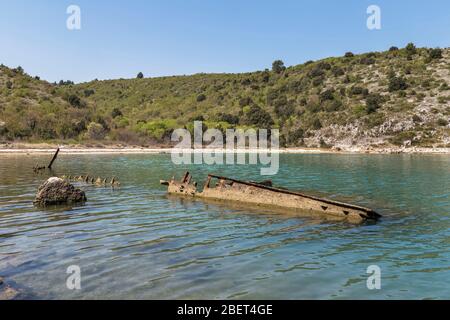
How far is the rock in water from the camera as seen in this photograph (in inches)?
741

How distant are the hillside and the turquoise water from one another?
209 feet

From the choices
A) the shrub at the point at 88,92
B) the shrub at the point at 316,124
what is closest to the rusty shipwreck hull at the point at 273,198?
the shrub at the point at 316,124

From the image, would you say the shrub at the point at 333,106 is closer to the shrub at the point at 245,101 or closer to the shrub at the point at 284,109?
the shrub at the point at 284,109

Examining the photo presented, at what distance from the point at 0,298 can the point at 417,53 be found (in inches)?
4703

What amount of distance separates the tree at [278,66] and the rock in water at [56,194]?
4539 inches

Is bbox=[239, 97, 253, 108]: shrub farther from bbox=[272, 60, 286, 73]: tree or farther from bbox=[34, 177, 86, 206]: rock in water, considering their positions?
bbox=[34, 177, 86, 206]: rock in water

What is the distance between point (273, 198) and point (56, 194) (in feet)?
32.4

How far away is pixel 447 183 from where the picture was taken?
27562 millimetres

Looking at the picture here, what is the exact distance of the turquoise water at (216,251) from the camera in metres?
8.38

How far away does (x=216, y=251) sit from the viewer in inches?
439

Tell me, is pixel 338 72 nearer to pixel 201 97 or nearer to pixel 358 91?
pixel 358 91

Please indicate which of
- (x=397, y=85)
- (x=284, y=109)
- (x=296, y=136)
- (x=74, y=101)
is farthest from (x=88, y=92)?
(x=397, y=85)

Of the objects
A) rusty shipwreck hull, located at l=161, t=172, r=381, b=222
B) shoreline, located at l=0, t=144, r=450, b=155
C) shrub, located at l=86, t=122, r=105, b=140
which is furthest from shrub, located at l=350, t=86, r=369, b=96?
rusty shipwreck hull, located at l=161, t=172, r=381, b=222

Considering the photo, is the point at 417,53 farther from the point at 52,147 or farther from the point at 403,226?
the point at 403,226
